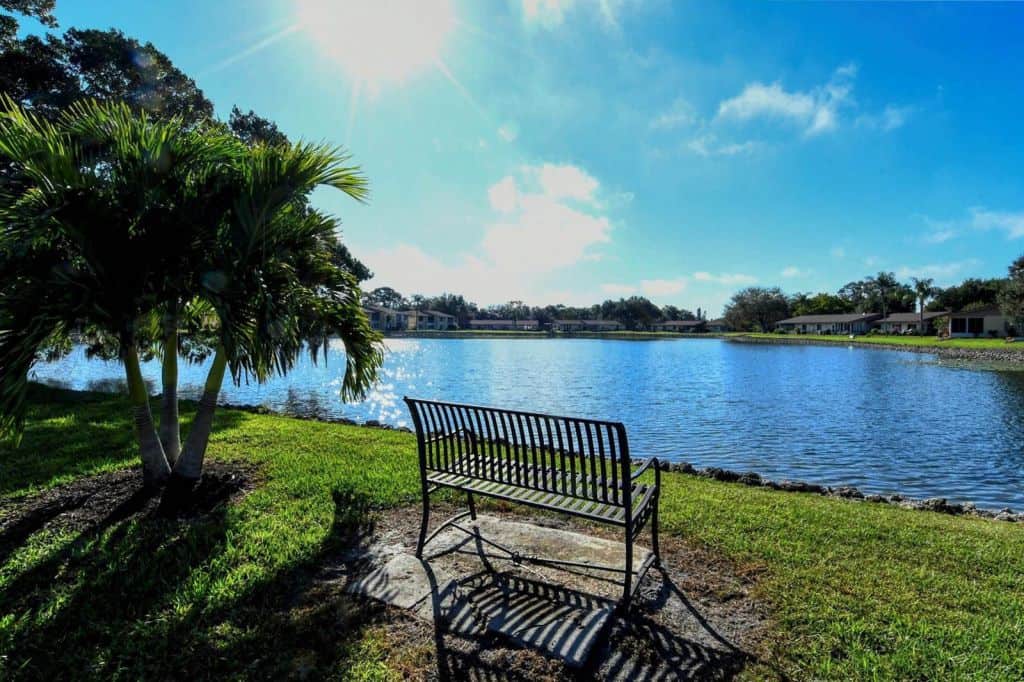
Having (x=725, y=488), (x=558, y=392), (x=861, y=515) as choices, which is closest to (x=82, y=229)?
(x=725, y=488)

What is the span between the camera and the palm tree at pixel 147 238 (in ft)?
12.6

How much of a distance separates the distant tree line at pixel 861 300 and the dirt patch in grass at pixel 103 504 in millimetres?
84848

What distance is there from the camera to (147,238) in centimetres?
438

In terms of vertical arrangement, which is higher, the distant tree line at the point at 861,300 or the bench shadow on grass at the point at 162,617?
the distant tree line at the point at 861,300

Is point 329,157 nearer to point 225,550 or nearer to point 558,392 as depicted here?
point 225,550

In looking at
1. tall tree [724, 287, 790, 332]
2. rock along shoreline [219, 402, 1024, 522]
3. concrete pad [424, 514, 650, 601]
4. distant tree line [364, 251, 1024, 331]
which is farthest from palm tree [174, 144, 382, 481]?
tall tree [724, 287, 790, 332]

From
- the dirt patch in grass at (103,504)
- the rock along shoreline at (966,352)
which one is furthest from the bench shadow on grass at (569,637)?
the rock along shoreline at (966,352)

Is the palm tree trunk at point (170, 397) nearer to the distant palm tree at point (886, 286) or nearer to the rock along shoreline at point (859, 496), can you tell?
the rock along shoreline at point (859, 496)

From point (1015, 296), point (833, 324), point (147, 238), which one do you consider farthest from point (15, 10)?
point (833, 324)

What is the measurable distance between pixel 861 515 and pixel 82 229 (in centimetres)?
788

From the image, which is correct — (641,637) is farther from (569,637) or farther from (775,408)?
(775,408)

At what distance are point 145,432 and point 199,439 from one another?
0.63 metres

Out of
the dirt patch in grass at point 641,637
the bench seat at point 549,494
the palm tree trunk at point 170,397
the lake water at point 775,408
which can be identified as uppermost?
the palm tree trunk at point 170,397

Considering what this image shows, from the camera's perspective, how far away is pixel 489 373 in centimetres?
2778
